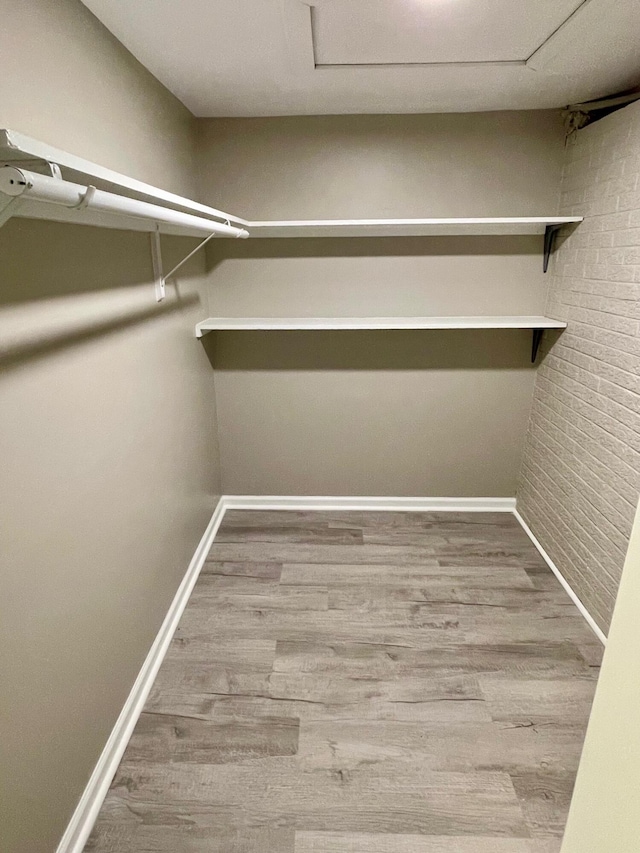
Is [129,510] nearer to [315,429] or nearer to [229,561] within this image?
[229,561]

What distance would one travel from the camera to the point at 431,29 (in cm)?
148

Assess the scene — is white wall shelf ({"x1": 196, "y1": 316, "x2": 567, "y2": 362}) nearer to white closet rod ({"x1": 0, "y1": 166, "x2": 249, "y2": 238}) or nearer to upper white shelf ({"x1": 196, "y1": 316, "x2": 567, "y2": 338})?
upper white shelf ({"x1": 196, "y1": 316, "x2": 567, "y2": 338})

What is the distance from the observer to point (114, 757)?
1505mm

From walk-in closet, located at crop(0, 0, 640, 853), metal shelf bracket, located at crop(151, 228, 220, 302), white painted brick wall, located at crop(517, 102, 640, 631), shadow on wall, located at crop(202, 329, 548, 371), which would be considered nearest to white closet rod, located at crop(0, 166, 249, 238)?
walk-in closet, located at crop(0, 0, 640, 853)

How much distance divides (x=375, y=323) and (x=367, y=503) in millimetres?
1097

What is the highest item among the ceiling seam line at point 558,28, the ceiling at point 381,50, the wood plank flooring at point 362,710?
the ceiling seam line at point 558,28

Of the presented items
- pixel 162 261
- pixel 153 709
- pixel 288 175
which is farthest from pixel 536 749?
pixel 288 175

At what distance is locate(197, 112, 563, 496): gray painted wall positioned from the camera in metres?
2.37

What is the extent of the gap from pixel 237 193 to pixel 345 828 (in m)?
2.59

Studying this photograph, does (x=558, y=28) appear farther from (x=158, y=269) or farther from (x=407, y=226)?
(x=158, y=269)

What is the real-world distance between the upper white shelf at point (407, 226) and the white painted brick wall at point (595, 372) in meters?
0.20

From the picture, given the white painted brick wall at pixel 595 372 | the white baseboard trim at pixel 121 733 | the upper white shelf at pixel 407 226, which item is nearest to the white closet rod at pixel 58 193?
the upper white shelf at pixel 407 226

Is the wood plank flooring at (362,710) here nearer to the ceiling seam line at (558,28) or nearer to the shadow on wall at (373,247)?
the shadow on wall at (373,247)

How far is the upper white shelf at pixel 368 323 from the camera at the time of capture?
7.87ft
